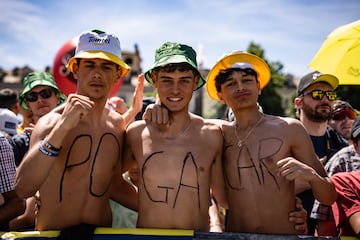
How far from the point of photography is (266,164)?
265 centimetres

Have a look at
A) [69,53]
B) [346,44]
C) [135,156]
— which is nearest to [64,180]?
[135,156]

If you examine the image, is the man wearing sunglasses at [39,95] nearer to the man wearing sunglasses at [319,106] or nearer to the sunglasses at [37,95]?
the sunglasses at [37,95]

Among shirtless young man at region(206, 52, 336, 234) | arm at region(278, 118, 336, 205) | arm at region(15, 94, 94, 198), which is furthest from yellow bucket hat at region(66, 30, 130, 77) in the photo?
arm at region(278, 118, 336, 205)

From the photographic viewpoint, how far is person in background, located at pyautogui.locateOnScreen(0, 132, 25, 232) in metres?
2.61

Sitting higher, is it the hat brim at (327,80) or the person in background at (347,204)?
the hat brim at (327,80)

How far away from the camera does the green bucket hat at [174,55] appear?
2.68 metres

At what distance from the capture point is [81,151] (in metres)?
2.57

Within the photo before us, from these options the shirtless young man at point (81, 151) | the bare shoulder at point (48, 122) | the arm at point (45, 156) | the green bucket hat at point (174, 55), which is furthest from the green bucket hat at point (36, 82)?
the arm at point (45, 156)

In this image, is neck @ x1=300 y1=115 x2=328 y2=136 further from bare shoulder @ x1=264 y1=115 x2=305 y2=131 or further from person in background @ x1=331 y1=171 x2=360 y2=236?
person in background @ x1=331 y1=171 x2=360 y2=236

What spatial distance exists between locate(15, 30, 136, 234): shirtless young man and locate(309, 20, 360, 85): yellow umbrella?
6.29 feet

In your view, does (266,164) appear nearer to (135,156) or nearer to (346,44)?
(135,156)

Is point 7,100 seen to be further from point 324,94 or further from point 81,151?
point 324,94

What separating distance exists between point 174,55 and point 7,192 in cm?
159

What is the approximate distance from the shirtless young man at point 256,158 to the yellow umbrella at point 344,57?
874 mm
